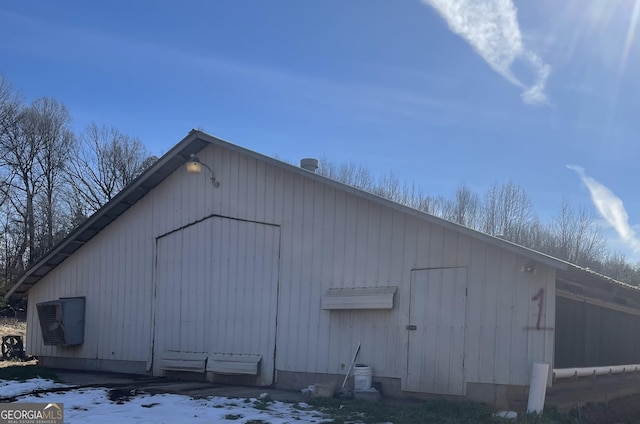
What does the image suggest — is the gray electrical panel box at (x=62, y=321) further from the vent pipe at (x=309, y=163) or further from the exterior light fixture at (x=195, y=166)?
the vent pipe at (x=309, y=163)

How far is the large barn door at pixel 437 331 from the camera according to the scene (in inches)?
335

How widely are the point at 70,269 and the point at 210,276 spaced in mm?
5066

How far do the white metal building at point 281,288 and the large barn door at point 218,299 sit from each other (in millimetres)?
33

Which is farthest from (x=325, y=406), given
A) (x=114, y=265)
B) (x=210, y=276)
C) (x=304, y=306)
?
(x=114, y=265)

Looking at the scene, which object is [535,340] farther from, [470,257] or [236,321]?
[236,321]

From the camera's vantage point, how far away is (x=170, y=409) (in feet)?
25.5

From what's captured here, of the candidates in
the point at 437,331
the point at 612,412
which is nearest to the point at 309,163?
A: the point at 437,331

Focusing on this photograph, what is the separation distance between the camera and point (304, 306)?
10297 mm

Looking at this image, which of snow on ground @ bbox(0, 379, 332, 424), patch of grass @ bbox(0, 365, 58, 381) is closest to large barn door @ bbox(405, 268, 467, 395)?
snow on ground @ bbox(0, 379, 332, 424)

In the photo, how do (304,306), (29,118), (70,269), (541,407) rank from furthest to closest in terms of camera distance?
(29,118) < (70,269) < (304,306) < (541,407)

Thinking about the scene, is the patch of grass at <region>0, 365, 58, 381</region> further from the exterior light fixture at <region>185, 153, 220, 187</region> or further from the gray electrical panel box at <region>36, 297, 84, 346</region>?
the exterior light fixture at <region>185, 153, 220, 187</region>

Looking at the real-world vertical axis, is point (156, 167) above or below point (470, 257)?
above

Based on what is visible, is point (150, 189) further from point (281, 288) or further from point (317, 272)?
point (317, 272)

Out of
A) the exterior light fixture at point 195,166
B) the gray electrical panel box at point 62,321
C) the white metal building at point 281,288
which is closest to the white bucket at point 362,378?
the white metal building at point 281,288
